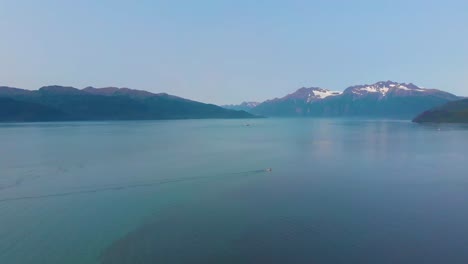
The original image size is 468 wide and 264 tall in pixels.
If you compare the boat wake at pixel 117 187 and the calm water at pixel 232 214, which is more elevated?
the boat wake at pixel 117 187

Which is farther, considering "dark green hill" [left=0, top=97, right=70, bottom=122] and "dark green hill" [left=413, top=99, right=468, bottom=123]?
"dark green hill" [left=0, top=97, right=70, bottom=122]

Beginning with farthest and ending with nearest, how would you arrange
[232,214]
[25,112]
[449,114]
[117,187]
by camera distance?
[25,112]
[449,114]
[117,187]
[232,214]

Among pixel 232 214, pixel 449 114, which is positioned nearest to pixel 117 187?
pixel 232 214

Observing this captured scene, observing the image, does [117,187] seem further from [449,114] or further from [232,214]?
[449,114]

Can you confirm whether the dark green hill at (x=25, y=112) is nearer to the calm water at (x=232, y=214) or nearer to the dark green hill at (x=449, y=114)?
the calm water at (x=232, y=214)

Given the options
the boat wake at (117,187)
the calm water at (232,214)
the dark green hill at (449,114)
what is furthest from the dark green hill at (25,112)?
the dark green hill at (449,114)

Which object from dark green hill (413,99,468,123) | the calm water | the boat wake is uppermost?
dark green hill (413,99,468,123)

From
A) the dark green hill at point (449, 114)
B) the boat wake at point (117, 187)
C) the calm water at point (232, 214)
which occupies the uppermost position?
the dark green hill at point (449, 114)

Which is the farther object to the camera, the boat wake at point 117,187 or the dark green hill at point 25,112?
the dark green hill at point 25,112

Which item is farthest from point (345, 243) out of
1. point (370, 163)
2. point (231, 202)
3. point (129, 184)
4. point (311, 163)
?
point (370, 163)

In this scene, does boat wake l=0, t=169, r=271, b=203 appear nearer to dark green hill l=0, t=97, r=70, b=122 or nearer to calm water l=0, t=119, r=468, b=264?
calm water l=0, t=119, r=468, b=264

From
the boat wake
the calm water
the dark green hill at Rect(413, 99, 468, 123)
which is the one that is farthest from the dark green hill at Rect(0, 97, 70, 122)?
the dark green hill at Rect(413, 99, 468, 123)
